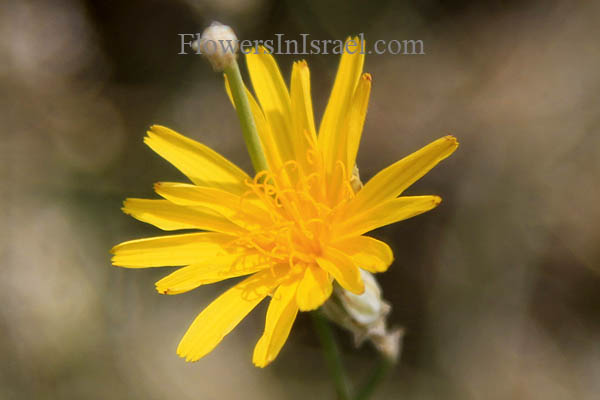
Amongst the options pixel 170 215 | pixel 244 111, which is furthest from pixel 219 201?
pixel 244 111

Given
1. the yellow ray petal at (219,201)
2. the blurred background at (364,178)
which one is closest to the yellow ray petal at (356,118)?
the yellow ray petal at (219,201)

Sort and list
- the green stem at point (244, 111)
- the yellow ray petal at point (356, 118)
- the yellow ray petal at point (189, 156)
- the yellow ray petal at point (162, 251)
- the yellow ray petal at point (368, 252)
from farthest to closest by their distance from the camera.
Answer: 1. the yellow ray petal at point (189, 156)
2. the yellow ray petal at point (162, 251)
3. the yellow ray petal at point (356, 118)
4. the green stem at point (244, 111)
5. the yellow ray petal at point (368, 252)

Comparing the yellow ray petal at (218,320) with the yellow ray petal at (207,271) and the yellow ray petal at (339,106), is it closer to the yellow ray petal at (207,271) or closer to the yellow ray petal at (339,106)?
the yellow ray petal at (207,271)

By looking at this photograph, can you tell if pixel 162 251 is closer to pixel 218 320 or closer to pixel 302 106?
pixel 218 320

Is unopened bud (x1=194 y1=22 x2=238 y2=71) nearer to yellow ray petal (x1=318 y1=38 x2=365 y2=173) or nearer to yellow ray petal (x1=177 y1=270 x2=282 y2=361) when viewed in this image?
yellow ray petal (x1=318 y1=38 x2=365 y2=173)

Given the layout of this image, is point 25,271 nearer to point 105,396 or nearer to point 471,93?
point 105,396
